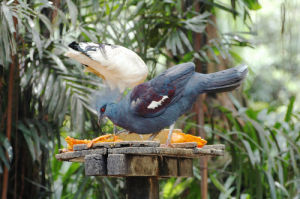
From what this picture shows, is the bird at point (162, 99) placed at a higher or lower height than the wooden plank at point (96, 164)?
higher

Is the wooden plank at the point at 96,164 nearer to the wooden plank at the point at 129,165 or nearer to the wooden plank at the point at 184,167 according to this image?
the wooden plank at the point at 129,165

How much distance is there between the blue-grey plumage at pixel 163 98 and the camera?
246 centimetres

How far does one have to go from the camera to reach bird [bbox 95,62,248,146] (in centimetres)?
246

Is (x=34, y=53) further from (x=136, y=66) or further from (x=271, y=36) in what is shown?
(x=271, y=36)

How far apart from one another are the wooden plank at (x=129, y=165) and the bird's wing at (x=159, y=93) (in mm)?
252

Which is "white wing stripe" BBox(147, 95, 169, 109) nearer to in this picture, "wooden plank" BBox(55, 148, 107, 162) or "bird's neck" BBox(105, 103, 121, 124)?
"bird's neck" BBox(105, 103, 121, 124)

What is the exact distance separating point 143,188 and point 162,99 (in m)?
0.57

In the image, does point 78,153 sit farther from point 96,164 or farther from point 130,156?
point 130,156

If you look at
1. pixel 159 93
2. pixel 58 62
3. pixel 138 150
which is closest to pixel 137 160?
pixel 138 150

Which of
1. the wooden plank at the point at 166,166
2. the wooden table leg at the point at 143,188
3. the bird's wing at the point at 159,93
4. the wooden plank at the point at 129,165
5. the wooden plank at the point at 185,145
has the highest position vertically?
the bird's wing at the point at 159,93

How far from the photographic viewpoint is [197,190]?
493 cm

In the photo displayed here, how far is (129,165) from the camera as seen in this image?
2.39m

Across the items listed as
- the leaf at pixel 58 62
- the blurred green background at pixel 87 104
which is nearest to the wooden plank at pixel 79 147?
the blurred green background at pixel 87 104

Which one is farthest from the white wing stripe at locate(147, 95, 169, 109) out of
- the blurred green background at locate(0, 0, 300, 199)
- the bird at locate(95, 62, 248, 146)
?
the blurred green background at locate(0, 0, 300, 199)
